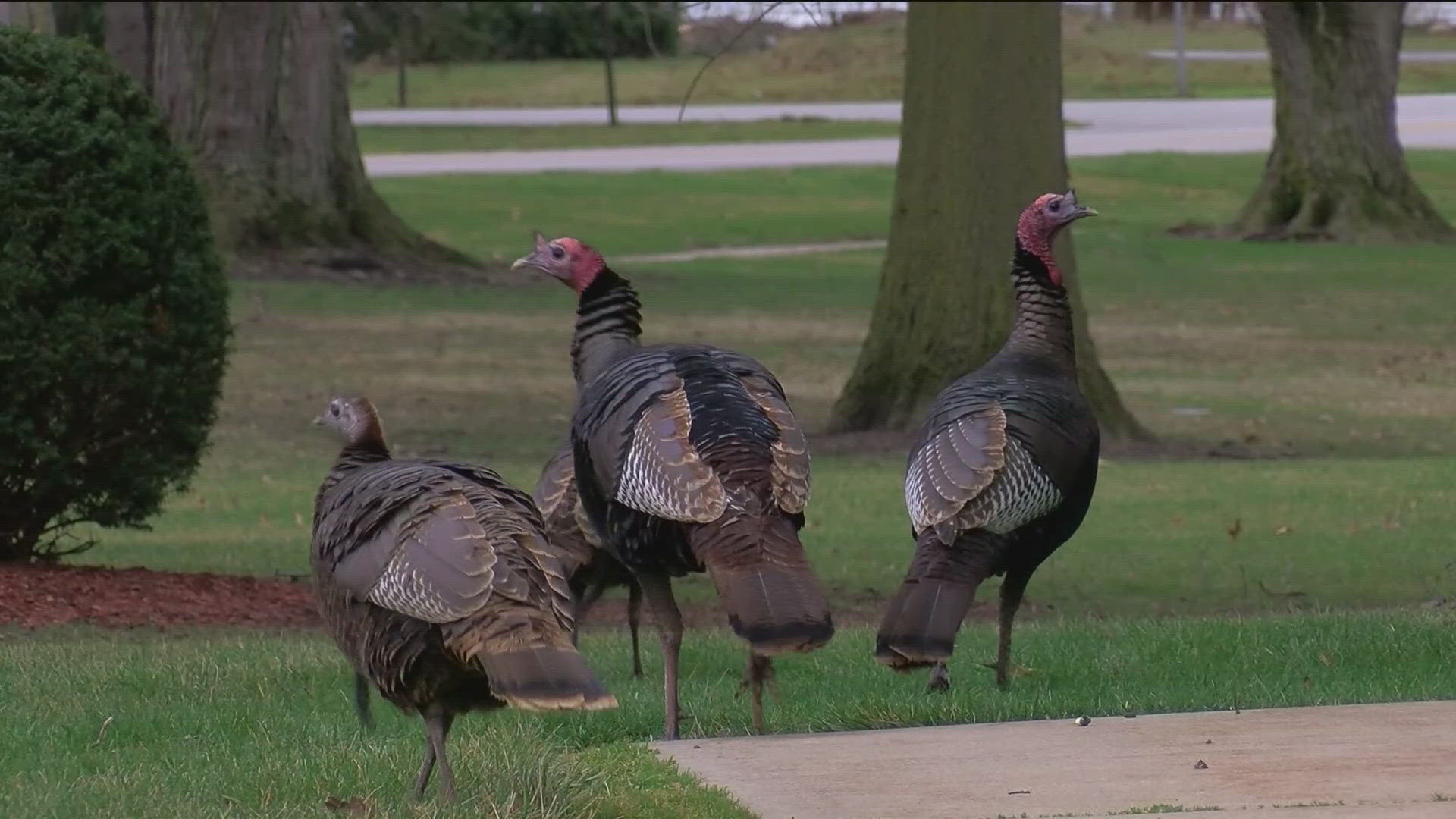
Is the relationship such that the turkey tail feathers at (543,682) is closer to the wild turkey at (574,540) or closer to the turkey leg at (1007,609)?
the turkey leg at (1007,609)

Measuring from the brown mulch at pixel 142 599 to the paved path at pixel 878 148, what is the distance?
28.7 metres

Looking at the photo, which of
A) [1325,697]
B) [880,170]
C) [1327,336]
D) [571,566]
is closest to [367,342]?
[1327,336]

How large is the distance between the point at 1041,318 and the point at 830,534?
457 cm

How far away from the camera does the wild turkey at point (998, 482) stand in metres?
6.96

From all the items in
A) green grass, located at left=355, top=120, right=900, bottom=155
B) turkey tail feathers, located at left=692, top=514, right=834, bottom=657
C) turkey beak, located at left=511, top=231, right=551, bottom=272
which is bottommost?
green grass, located at left=355, top=120, right=900, bottom=155

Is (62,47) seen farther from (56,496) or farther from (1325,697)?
(1325,697)

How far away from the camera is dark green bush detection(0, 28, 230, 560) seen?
31.2 ft

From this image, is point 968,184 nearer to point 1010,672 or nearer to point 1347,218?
point 1010,672

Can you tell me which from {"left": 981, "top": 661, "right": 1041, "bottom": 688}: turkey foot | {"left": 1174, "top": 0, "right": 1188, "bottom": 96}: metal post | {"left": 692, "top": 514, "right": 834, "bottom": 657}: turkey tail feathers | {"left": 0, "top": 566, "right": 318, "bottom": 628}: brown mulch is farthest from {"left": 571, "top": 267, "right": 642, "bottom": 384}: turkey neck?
{"left": 1174, "top": 0, "right": 1188, "bottom": 96}: metal post

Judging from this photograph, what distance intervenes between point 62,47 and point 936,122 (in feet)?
21.6

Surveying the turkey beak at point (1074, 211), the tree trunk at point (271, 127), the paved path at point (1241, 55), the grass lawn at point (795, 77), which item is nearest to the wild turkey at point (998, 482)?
Answer: the turkey beak at point (1074, 211)

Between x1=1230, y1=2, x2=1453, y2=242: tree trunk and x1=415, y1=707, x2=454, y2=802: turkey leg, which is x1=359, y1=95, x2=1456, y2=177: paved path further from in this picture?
x1=415, y1=707, x2=454, y2=802: turkey leg

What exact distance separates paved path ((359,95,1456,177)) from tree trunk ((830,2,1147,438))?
23.4m

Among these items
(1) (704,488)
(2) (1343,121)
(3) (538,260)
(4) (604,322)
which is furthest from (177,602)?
(2) (1343,121)
